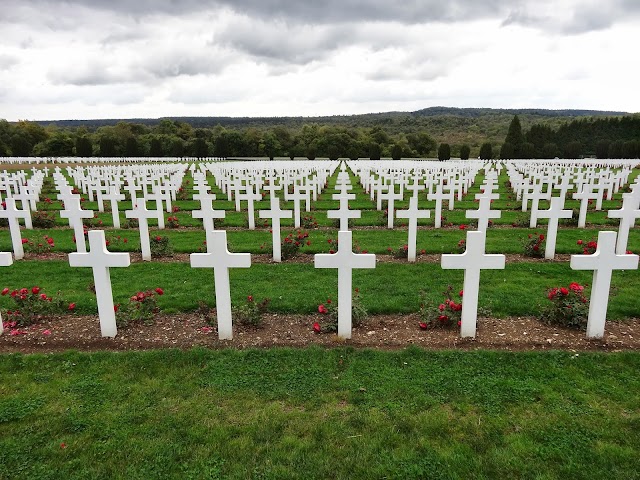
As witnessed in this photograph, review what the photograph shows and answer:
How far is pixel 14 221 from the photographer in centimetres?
889

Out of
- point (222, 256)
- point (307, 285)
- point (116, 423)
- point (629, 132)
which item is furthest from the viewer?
point (629, 132)

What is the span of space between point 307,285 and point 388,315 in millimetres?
1620

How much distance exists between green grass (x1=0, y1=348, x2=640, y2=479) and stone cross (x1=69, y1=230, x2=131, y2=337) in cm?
54

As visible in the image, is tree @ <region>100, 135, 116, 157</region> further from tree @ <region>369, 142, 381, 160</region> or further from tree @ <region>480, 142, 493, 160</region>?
tree @ <region>480, 142, 493, 160</region>

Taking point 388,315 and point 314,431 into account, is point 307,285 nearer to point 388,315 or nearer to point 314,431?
point 388,315

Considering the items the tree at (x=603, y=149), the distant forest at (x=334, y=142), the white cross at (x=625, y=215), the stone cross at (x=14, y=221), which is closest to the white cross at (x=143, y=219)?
the stone cross at (x=14, y=221)

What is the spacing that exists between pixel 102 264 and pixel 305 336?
2285 mm

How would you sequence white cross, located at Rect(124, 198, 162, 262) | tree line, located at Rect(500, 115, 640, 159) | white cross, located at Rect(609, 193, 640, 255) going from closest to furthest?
white cross, located at Rect(609, 193, 640, 255)
white cross, located at Rect(124, 198, 162, 262)
tree line, located at Rect(500, 115, 640, 159)

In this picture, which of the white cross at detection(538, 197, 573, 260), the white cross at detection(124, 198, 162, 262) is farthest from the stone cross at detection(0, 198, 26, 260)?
the white cross at detection(538, 197, 573, 260)

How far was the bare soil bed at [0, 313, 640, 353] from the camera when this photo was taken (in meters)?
4.82

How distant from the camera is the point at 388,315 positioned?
5.79 meters

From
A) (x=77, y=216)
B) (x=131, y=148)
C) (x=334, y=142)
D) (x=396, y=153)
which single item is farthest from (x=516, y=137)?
(x=77, y=216)

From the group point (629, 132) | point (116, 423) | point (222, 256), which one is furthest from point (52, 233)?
point (629, 132)

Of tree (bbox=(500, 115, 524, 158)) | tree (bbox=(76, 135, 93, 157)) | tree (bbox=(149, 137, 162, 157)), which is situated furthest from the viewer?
tree (bbox=(149, 137, 162, 157))
